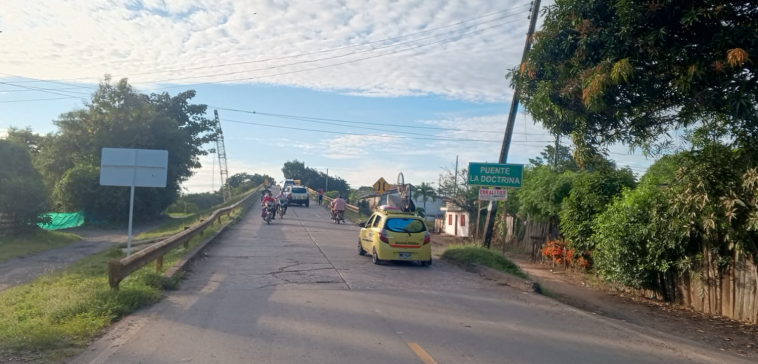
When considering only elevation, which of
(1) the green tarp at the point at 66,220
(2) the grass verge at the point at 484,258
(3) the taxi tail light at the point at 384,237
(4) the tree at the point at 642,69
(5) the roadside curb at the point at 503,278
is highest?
(4) the tree at the point at 642,69

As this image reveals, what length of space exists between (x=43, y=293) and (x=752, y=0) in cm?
1239

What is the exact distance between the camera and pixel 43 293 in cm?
1079

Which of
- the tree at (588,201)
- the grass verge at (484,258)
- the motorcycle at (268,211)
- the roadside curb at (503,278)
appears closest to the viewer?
the roadside curb at (503,278)

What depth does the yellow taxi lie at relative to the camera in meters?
16.3

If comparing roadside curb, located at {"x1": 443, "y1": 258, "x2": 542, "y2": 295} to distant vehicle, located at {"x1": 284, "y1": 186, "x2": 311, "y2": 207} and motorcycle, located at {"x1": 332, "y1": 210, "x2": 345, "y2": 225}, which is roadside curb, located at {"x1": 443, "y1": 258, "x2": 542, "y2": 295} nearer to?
motorcycle, located at {"x1": 332, "y1": 210, "x2": 345, "y2": 225}

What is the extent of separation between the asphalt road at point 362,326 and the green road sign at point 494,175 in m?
6.03

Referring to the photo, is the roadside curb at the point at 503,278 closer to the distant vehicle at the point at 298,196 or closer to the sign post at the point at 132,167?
the sign post at the point at 132,167

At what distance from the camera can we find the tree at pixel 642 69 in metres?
8.94

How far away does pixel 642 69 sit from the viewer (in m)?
9.73

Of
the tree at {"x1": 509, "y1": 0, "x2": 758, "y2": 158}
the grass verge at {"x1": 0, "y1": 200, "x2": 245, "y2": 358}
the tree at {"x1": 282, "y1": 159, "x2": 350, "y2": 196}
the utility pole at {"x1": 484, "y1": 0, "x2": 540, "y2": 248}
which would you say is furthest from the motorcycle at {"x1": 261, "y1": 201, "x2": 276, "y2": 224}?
the tree at {"x1": 282, "y1": 159, "x2": 350, "y2": 196}

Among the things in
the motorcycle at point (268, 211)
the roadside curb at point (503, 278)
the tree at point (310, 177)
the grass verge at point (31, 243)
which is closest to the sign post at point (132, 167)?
the roadside curb at point (503, 278)

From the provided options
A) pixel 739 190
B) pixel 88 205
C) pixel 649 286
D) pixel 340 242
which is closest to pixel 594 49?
pixel 739 190

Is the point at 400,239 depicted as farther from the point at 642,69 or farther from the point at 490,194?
the point at 642,69

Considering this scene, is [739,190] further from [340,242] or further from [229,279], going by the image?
[340,242]
